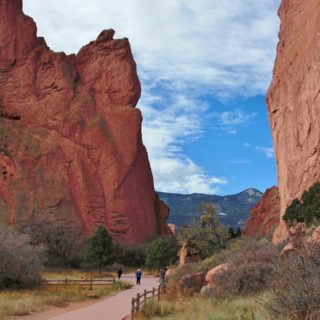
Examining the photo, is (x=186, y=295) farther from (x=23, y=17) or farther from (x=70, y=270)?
(x=23, y=17)

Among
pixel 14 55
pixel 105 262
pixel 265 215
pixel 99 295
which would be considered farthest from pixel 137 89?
pixel 99 295

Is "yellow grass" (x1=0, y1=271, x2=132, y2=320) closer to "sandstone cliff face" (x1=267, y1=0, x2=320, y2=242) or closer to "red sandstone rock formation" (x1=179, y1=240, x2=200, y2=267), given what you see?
"sandstone cliff face" (x1=267, y1=0, x2=320, y2=242)

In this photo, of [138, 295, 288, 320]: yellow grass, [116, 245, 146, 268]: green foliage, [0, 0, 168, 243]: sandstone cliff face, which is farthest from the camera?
[0, 0, 168, 243]: sandstone cliff face

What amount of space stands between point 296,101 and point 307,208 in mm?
11019

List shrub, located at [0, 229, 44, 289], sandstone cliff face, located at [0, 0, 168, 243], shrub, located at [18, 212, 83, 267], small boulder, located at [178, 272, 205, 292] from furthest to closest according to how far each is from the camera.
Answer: sandstone cliff face, located at [0, 0, 168, 243], shrub, located at [18, 212, 83, 267], shrub, located at [0, 229, 44, 289], small boulder, located at [178, 272, 205, 292]

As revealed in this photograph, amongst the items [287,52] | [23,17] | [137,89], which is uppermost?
[23,17]

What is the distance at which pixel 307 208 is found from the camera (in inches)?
1000

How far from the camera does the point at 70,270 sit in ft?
172

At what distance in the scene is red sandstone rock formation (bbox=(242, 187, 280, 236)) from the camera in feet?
189

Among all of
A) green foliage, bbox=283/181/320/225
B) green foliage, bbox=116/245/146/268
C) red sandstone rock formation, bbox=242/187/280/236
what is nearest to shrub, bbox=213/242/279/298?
green foliage, bbox=283/181/320/225

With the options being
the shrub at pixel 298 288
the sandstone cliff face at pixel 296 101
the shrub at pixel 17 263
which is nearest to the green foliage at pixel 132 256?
the sandstone cliff face at pixel 296 101

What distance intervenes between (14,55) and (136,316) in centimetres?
5745

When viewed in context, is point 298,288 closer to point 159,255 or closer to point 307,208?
point 307,208

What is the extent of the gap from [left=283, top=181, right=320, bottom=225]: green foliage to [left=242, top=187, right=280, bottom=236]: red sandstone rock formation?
27.7 meters
